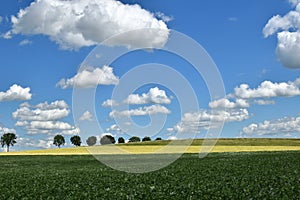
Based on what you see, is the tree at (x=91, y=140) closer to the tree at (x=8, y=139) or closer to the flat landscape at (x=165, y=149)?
the flat landscape at (x=165, y=149)

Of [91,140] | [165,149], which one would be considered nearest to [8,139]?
[165,149]

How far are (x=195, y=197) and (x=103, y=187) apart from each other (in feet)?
25.0

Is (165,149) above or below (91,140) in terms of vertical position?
below

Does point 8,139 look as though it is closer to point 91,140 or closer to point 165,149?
point 165,149

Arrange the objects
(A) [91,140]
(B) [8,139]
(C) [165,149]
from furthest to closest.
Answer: (B) [8,139] < (C) [165,149] < (A) [91,140]

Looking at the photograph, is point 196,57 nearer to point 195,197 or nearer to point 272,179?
point 272,179

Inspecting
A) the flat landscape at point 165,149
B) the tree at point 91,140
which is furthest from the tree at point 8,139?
the tree at point 91,140

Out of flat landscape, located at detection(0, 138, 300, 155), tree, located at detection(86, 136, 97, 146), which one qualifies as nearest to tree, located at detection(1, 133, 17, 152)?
flat landscape, located at detection(0, 138, 300, 155)

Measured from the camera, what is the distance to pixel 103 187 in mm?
26781

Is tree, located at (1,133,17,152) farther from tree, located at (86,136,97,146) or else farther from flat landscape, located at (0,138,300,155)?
tree, located at (86,136,97,146)

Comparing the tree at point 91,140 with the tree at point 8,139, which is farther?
the tree at point 8,139

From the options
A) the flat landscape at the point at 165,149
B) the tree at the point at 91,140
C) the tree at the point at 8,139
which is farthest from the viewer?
the tree at the point at 8,139

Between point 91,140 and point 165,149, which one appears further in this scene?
point 165,149

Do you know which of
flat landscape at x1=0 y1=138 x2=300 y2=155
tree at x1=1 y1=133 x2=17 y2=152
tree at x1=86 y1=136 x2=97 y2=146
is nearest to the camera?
tree at x1=86 y1=136 x2=97 y2=146
